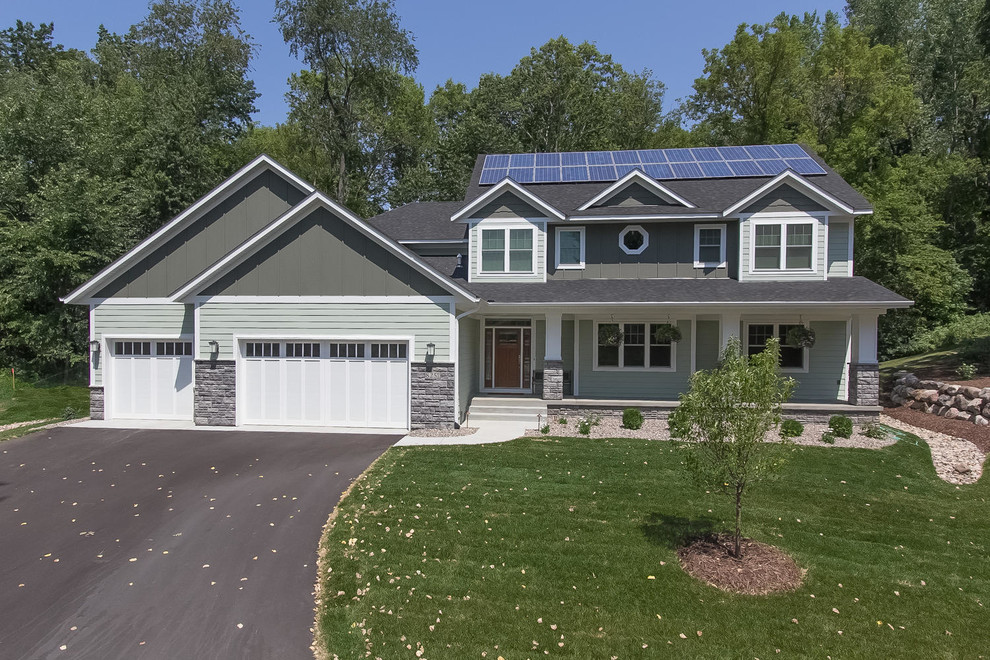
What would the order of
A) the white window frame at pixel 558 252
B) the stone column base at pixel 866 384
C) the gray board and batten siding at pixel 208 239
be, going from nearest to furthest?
1. the stone column base at pixel 866 384
2. the gray board and batten siding at pixel 208 239
3. the white window frame at pixel 558 252

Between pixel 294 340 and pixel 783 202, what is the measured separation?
46.8 ft

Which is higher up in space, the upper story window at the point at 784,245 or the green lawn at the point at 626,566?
the upper story window at the point at 784,245

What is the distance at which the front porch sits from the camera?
1534cm

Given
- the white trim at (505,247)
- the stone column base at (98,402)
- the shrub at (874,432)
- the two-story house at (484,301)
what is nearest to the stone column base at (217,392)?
the two-story house at (484,301)

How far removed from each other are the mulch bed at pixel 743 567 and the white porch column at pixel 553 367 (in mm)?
8265

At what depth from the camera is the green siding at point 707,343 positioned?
651 inches

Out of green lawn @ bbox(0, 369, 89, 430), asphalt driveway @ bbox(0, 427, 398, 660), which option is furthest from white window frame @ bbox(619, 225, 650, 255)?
green lawn @ bbox(0, 369, 89, 430)

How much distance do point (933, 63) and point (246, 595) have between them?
149 ft

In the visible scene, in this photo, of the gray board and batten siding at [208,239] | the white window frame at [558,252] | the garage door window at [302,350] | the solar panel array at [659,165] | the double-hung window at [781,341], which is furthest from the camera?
the solar panel array at [659,165]

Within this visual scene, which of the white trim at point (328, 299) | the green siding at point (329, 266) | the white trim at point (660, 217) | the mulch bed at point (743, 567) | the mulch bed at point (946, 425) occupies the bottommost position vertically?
the mulch bed at point (743, 567)

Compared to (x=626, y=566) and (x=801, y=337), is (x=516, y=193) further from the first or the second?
(x=626, y=566)

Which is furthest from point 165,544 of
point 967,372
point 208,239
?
point 967,372

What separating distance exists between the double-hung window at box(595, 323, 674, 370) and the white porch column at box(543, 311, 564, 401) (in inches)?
79.7

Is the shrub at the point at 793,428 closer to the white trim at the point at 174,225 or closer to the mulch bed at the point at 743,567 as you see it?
the mulch bed at the point at 743,567
